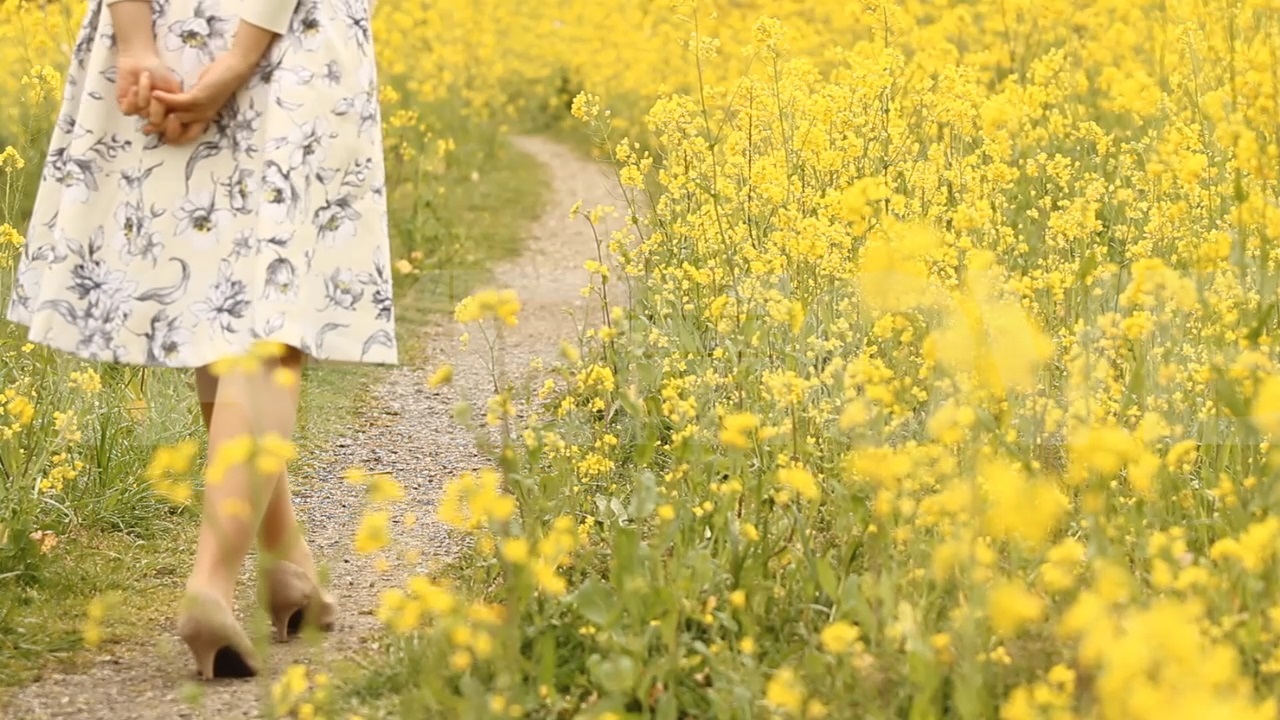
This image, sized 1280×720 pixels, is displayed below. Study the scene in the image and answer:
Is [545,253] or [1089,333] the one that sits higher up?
[545,253]

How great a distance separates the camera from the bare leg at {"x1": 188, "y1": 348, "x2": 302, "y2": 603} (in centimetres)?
259

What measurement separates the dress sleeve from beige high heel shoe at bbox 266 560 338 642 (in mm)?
893

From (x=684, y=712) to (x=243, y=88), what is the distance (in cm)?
119

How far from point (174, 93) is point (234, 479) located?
2.03 ft

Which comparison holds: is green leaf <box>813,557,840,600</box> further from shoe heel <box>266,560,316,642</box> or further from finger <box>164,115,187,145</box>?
finger <box>164,115,187,145</box>

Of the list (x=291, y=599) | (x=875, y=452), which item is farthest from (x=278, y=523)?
(x=875, y=452)

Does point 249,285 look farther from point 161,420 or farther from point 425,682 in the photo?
point 161,420

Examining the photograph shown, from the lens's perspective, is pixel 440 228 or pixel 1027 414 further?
pixel 440 228

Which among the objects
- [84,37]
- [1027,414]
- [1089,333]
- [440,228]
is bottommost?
[1027,414]

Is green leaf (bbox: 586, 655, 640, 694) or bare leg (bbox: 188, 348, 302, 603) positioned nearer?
green leaf (bbox: 586, 655, 640, 694)

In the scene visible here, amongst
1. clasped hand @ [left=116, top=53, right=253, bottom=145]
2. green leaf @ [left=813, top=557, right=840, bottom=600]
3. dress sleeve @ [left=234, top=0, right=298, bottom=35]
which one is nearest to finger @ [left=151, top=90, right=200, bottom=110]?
clasped hand @ [left=116, top=53, right=253, bottom=145]

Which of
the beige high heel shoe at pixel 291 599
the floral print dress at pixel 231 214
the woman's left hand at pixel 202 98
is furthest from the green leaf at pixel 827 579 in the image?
the woman's left hand at pixel 202 98

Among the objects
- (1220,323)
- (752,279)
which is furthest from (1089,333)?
(752,279)

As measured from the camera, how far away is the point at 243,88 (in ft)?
8.88
